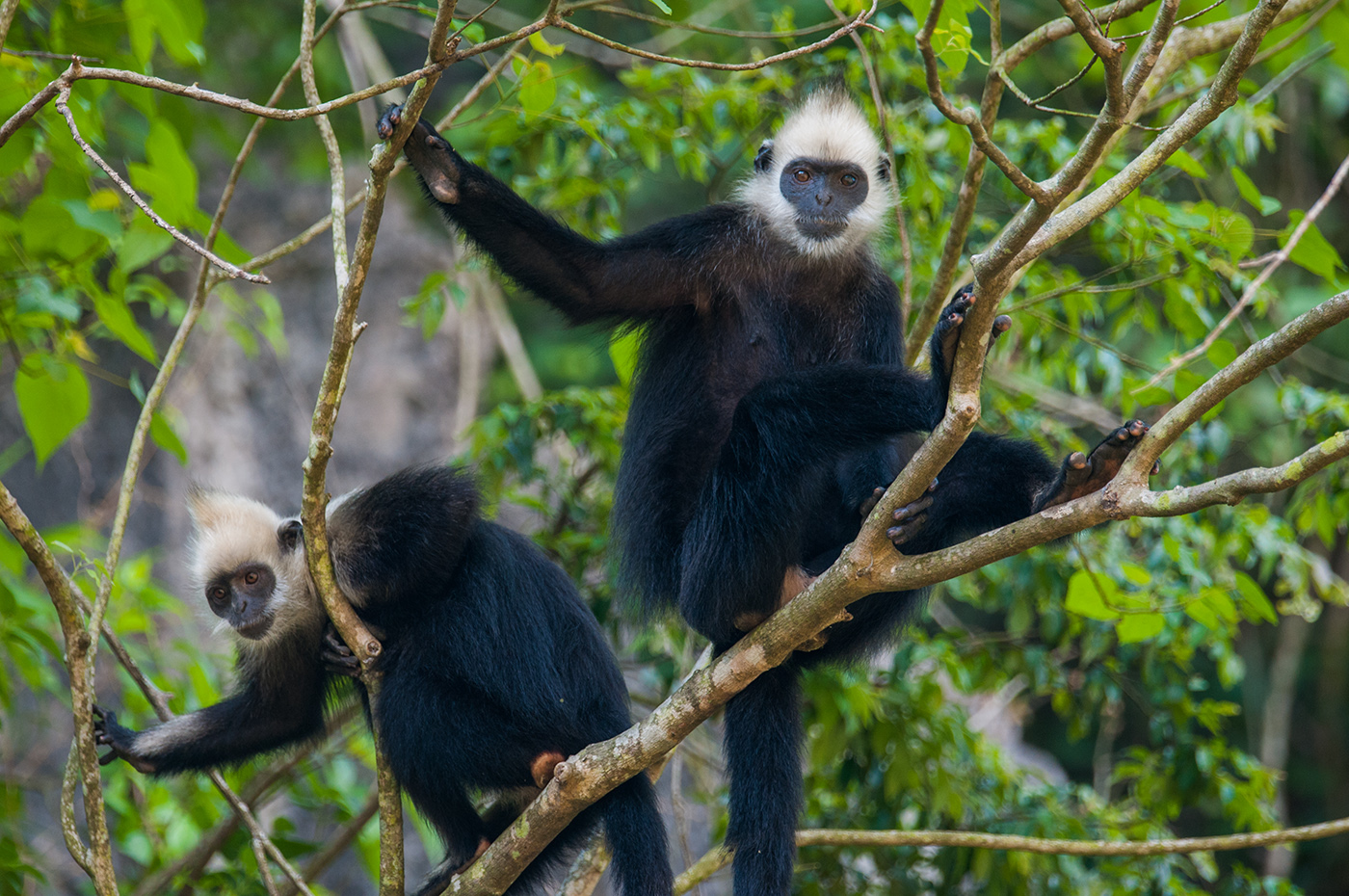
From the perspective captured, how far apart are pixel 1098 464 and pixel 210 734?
2998 millimetres

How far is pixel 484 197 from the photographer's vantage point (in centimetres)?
340

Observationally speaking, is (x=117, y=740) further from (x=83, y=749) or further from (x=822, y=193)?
(x=822, y=193)

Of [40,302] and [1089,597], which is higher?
[40,302]

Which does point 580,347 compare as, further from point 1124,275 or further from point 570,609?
point 570,609

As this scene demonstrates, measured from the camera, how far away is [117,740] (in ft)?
12.8

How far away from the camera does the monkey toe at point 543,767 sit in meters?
3.60

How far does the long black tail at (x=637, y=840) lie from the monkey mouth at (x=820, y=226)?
186cm

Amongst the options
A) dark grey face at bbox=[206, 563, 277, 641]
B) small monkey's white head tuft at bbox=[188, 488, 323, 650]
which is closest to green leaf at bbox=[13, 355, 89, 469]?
small monkey's white head tuft at bbox=[188, 488, 323, 650]

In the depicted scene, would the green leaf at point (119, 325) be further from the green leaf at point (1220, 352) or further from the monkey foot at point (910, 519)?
the green leaf at point (1220, 352)

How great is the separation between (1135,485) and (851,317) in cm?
147

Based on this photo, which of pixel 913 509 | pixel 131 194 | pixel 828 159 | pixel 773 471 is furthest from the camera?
pixel 828 159

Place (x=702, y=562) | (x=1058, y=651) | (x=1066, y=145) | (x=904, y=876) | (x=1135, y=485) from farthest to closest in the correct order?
1. (x=1058, y=651)
2. (x=904, y=876)
3. (x=1066, y=145)
4. (x=702, y=562)
5. (x=1135, y=485)

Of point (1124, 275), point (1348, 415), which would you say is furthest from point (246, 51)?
point (1348, 415)

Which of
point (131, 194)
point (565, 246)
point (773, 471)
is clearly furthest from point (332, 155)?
point (773, 471)
